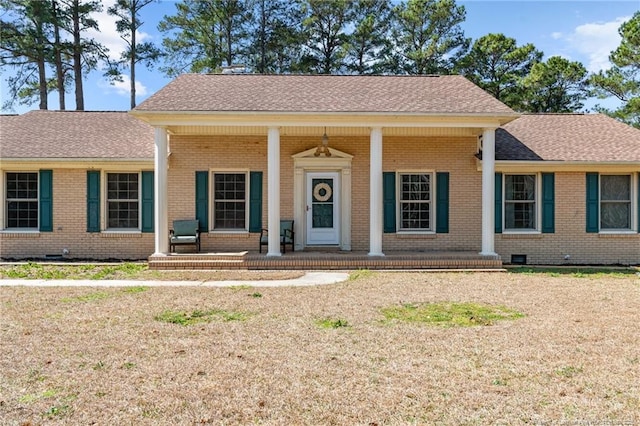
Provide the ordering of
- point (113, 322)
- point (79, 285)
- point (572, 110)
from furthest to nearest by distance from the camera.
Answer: point (572, 110), point (79, 285), point (113, 322)

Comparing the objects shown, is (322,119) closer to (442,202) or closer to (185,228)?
(442,202)

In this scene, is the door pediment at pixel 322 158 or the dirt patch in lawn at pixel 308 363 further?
the door pediment at pixel 322 158

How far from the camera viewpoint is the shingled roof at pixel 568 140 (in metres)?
12.8

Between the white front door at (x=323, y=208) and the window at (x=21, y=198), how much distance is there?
7525 millimetres

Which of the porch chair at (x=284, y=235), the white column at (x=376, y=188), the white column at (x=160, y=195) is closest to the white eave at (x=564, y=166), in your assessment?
the white column at (x=376, y=188)

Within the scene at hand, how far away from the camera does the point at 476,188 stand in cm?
1309

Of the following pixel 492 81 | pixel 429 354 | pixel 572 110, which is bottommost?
pixel 429 354

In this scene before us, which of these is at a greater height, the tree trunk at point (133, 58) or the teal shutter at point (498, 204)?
the tree trunk at point (133, 58)

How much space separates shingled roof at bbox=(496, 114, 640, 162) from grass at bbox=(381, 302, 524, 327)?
6.67 m

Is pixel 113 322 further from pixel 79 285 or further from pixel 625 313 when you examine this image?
pixel 625 313

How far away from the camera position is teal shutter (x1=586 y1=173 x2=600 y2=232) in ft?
41.9

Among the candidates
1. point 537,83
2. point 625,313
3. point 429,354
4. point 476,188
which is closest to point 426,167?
point 476,188

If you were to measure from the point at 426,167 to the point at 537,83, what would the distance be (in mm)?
15907

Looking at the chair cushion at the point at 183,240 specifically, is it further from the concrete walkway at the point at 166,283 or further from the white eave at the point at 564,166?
the white eave at the point at 564,166
